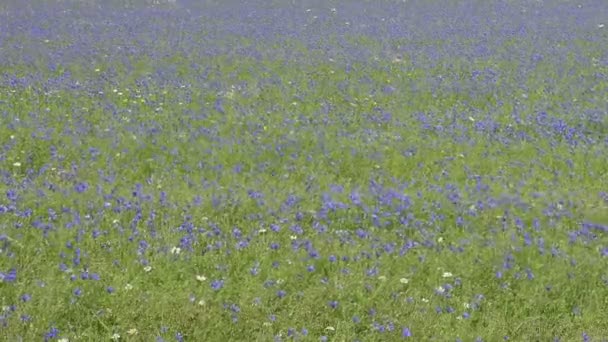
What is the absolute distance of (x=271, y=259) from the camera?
5895mm

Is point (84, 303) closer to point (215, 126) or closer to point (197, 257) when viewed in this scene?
point (197, 257)

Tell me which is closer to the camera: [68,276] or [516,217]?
[68,276]

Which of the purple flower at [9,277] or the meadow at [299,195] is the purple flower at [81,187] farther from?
the purple flower at [9,277]

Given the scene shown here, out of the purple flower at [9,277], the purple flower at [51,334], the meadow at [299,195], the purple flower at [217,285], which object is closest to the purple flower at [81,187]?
the meadow at [299,195]

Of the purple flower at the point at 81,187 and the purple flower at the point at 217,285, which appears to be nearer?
the purple flower at the point at 217,285

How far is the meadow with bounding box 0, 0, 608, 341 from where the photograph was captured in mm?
5176

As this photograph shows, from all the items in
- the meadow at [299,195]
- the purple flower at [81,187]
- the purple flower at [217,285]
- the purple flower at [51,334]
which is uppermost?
the purple flower at [51,334]

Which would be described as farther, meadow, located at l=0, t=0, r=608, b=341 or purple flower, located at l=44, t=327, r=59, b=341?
meadow, located at l=0, t=0, r=608, b=341

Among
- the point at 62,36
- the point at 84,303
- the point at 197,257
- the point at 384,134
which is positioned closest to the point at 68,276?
the point at 84,303

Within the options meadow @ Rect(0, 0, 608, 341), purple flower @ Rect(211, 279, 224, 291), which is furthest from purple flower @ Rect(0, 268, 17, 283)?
purple flower @ Rect(211, 279, 224, 291)

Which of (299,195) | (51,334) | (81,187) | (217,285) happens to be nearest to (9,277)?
(51,334)

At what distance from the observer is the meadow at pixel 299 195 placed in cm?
518

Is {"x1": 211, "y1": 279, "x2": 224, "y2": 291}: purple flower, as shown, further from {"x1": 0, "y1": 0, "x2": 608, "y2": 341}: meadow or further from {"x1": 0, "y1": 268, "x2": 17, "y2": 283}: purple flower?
{"x1": 0, "y1": 268, "x2": 17, "y2": 283}: purple flower

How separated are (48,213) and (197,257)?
1.67 m
